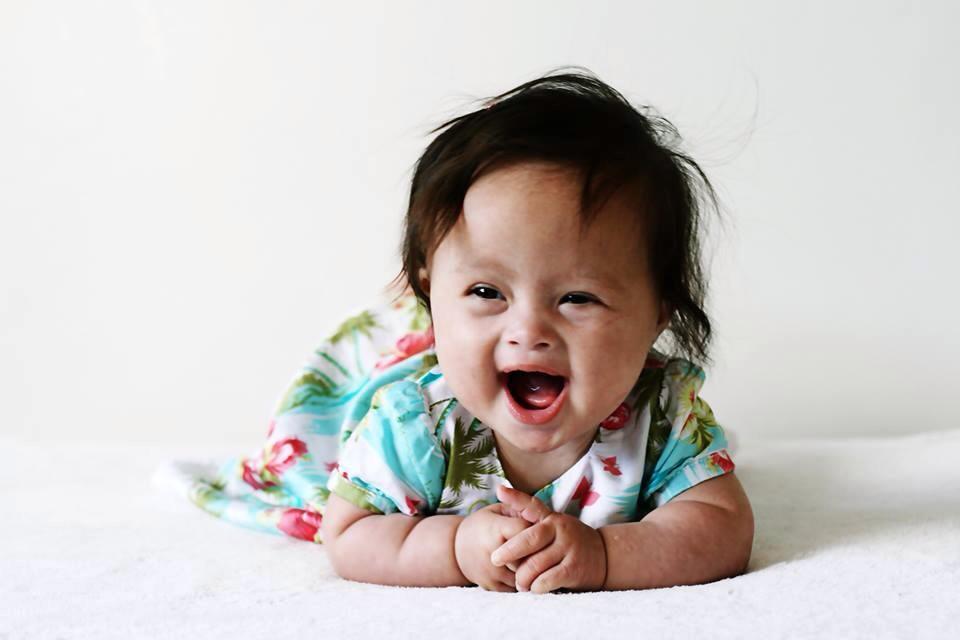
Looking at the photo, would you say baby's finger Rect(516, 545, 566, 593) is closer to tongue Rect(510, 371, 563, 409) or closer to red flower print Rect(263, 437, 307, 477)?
tongue Rect(510, 371, 563, 409)

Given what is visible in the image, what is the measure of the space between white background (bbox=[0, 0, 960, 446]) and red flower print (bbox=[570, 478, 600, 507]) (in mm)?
910

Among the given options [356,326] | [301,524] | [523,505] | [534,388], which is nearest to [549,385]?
[534,388]

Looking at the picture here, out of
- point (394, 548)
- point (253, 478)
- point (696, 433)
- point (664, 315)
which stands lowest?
point (253, 478)

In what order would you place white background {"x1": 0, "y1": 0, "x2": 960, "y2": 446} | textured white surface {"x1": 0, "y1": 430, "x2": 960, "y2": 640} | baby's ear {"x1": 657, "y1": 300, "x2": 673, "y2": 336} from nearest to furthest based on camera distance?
textured white surface {"x1": 0, "y1": 430, "x2": 960, "y2": 640}
baby's ear {"x1": 657, "y1": 300, "x2": 673, "y2": 336}
white background {"x1": 0, "y1": 0, "x2": 960, "y2": 446}

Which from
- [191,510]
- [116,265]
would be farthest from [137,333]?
[191,510]

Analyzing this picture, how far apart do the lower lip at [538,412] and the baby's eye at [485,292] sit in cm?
9

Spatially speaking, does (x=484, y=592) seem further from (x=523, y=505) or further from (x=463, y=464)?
(x=463, y=464)

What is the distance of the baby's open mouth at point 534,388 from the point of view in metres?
1.07

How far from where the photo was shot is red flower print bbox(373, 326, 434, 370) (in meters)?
1.51

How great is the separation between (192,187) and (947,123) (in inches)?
54.9

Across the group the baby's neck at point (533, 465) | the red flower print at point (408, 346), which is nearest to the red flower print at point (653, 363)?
the baby's neck at point (533, 465)

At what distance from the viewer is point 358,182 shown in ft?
7.20

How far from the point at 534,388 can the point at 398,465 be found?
0.59 feet

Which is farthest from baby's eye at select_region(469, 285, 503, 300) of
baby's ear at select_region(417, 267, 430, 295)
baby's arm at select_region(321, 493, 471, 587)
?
A: baby's arm at select_region(321, 493, 471, 587)
